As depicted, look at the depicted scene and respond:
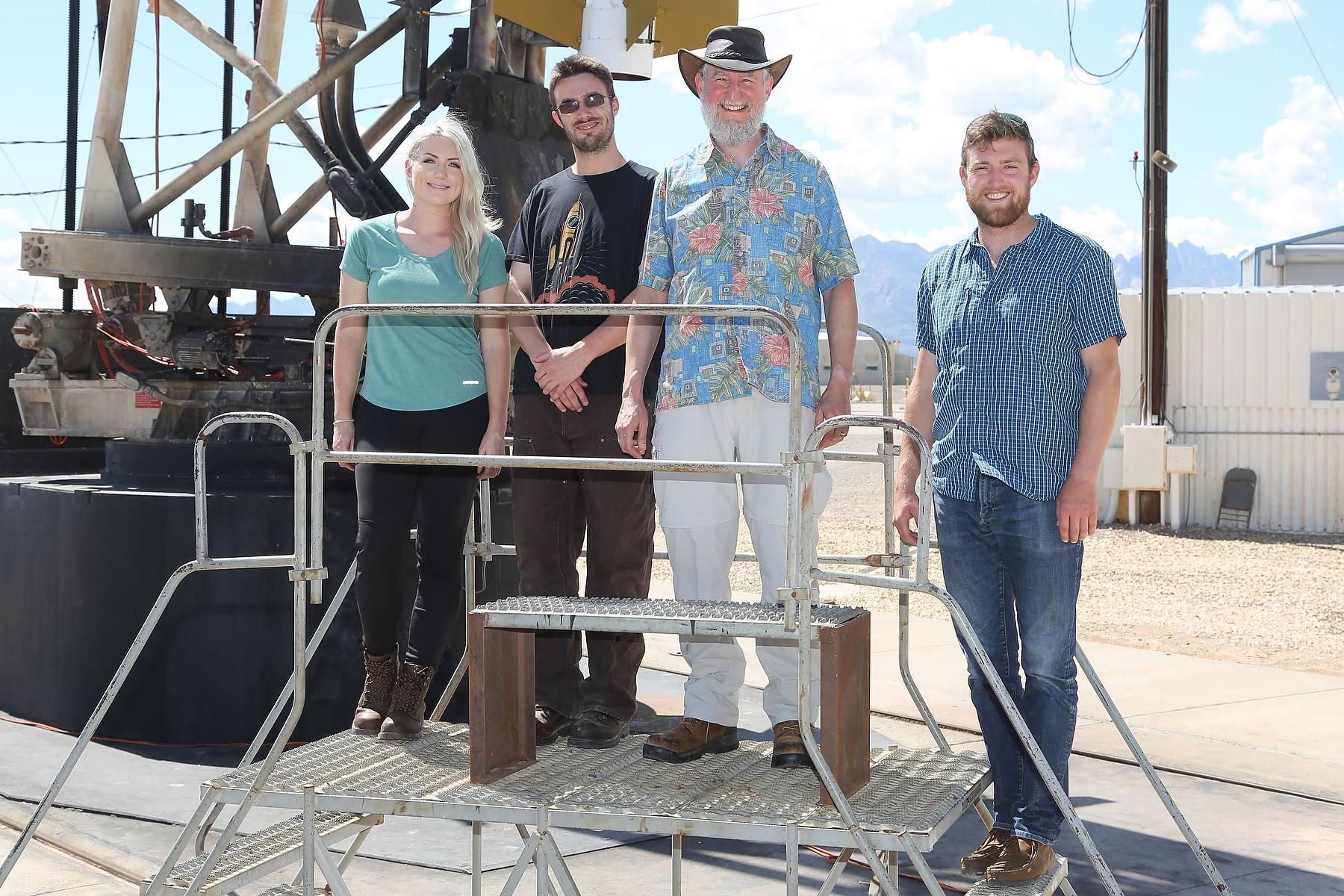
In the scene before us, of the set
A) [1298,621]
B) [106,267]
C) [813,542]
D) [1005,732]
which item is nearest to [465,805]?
[813,542]

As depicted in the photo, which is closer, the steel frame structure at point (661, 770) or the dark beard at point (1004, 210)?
the steel frame structure at point (661, 770)

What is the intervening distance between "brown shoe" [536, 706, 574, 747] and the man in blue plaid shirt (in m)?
1.26

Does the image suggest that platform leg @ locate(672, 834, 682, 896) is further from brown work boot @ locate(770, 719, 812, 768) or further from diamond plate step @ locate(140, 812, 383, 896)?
diamond plate step @ locate(140, 812, 383, 896)

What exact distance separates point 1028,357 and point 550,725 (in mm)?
1778

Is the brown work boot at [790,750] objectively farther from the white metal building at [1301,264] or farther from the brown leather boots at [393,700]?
the white metal building at [1301,264]

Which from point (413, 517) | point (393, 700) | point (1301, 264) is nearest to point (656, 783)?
point (393, 700)

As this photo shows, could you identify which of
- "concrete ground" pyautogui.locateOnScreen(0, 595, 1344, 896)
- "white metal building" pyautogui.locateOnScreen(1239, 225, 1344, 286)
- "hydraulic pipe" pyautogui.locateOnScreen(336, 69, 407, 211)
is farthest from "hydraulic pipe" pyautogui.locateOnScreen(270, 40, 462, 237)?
"white metal building" pyautogui.locateOnScreen(1239, 225, 1344, 286)

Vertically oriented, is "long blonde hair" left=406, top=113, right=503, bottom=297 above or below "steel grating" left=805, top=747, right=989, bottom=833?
above

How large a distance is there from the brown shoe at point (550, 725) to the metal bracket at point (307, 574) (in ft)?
2.67

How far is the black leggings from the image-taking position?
4.07m

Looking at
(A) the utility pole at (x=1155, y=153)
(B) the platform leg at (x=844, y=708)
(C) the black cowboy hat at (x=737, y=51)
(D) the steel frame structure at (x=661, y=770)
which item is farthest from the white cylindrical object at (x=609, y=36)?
(A) the utility pole at (x=1155, y=153)

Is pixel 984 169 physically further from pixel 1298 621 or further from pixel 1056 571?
pixel 1298 621

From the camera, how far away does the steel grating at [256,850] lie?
11.3 feet

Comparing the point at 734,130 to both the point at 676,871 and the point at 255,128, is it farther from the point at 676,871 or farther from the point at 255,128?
the point at 255,128
